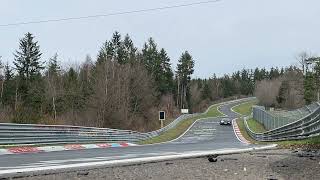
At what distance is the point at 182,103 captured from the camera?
142 m

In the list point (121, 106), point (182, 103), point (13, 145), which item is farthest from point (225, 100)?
point (13, 145)

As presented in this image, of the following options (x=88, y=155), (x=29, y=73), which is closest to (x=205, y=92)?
(x=29, y=73)

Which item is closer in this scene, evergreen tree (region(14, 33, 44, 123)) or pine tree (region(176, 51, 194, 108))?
evergreen tree (region(14, 33, 44, 123))

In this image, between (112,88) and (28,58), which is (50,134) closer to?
(112,88)

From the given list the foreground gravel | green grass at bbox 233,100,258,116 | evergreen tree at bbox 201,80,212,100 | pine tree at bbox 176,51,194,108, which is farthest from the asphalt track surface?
evergreen tree at bbox 201,80,212,100

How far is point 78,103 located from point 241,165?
8066cm

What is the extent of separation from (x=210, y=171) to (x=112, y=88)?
206ft

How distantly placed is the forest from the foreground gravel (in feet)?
98.0

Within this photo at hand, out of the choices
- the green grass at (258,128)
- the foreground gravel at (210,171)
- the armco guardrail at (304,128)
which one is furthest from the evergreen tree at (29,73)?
the foreground gravel at (210,171)

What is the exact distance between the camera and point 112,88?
7169cm

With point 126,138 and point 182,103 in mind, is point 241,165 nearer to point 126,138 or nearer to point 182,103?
point 126,138

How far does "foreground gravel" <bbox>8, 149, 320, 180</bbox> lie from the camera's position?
28.3ft

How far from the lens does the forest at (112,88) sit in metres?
65.0

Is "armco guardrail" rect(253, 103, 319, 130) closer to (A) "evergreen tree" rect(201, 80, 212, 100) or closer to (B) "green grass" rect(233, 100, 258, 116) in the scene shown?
(B) "green grass" rect(233, 100, 258, 116)
